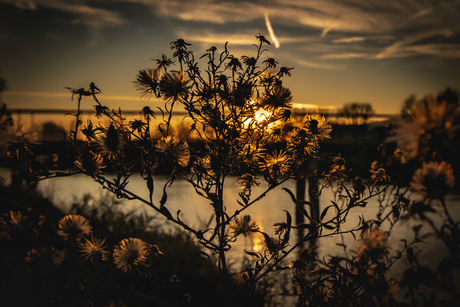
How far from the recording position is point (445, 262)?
1.21m

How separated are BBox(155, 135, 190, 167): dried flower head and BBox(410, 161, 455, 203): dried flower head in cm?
91

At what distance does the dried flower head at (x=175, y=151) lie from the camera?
1681 millimetres

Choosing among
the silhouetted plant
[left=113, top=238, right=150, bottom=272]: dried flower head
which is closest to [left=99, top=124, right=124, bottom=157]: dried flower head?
the silhouetted plant

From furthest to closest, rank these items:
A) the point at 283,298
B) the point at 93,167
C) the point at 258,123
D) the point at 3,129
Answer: the point at 283,298
the point at 258,123
the point at 93,167
the point at 3,129

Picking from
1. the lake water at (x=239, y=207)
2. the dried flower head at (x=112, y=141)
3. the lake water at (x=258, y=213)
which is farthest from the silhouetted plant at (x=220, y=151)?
the lake water at (x=239, y=207)

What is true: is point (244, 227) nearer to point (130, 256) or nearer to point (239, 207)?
point (130, 256)

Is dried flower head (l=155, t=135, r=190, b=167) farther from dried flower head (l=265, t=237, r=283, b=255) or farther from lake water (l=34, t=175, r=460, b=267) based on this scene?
lake water (l=34, t=175, r=460, b=267)

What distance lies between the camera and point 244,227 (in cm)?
198

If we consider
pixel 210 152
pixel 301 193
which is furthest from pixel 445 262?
pixel 301 193

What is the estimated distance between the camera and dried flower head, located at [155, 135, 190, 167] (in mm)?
1681

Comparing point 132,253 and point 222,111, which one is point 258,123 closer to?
point 222,111

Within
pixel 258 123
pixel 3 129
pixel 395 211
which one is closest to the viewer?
pixel 3 129

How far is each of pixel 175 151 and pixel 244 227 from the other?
54cm

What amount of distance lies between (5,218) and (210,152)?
103 centimetres
